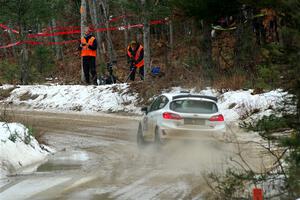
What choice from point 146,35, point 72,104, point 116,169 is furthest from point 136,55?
point 116,169

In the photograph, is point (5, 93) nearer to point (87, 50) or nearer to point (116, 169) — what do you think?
point (87, 50)

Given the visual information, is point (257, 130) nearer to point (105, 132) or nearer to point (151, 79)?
point (105, 132)

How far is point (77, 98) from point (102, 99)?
5.20ft

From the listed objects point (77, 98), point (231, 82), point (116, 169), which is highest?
point (231, 82)

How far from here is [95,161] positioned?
45.3ft

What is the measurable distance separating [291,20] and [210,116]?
714 cm

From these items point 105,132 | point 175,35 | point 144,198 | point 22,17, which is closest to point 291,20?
point 144,198

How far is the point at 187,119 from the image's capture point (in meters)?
14.4

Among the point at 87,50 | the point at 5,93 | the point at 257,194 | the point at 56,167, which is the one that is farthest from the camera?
the point at 5,93

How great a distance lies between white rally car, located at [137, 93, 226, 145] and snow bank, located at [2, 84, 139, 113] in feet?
34.0

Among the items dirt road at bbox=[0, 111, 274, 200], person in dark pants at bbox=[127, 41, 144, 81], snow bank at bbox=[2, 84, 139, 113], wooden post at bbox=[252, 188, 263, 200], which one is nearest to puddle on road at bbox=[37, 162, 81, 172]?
dirt road at bbox=[0, 111, 274, 200]

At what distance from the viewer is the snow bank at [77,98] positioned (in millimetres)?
26312

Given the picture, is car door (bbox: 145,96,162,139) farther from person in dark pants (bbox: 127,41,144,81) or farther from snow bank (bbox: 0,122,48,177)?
person in dark pants (bbox: 127,41,144,81)

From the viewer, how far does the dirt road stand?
10.1 m
